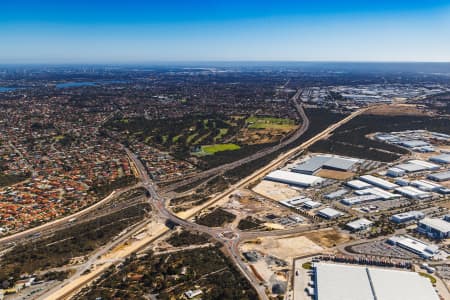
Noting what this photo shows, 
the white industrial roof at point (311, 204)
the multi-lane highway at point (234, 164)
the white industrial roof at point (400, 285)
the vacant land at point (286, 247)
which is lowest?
the multi-lane highway at point (234, 164)

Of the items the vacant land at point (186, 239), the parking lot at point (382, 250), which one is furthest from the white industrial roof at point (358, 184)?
the vacant land at point (186, 239)

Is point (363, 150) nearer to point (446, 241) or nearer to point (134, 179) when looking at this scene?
point (446, 241)

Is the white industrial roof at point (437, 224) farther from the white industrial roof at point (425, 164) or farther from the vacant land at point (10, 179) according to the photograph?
the vacant land at point (10, 179)

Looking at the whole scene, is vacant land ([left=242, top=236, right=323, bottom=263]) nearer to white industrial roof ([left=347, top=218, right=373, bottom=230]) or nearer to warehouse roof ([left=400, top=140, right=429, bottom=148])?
white industrial roof ([left=347, top=218, right=373, bottom=230])

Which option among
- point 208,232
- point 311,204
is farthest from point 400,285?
point 311,204

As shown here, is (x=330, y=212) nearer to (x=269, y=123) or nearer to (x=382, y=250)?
(x=382, y=250)

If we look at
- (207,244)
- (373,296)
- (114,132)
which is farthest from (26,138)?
(373,296)

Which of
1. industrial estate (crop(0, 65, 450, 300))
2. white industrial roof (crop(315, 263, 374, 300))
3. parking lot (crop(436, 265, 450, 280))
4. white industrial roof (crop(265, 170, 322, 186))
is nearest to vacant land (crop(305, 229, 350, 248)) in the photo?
industrial estate (crop(0, 65, 450, 300))
